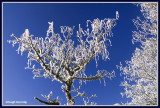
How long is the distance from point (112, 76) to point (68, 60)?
1.97 metres

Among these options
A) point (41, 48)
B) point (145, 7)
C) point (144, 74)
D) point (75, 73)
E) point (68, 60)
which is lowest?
point (144, 74)

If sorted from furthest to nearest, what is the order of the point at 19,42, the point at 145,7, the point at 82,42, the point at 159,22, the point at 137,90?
the point at 137,90, the point at 145,7, the point at 159,22, the point at 82,42, the point at 19,42

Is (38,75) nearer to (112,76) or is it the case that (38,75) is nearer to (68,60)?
(68,60)

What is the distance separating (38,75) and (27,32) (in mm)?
1788

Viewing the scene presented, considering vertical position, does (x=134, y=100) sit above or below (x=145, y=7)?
below

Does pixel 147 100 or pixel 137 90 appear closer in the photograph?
pixel 147 100

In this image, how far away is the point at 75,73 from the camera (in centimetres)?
641

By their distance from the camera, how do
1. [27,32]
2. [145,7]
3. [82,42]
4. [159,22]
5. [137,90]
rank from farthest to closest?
[137,90], [145,7], [159,22], [82,42], [27,32]

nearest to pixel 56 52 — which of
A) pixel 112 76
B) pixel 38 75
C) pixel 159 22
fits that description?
pixel 38 75

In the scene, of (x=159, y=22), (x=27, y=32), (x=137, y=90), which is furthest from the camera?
(x=137, y=90)

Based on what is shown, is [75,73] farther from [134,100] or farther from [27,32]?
[134,100]

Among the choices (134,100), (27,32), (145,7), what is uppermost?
(145,7)

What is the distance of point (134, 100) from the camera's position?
12.3 meters

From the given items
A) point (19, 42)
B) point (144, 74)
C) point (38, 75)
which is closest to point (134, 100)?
point (144, 74)
